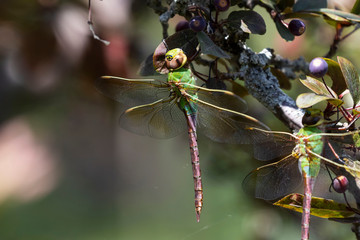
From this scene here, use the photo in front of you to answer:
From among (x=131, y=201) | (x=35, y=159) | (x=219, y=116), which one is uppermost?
(x=219, y=116)

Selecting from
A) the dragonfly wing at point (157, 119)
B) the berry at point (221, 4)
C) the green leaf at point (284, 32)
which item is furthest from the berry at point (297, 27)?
the dragonfly wing at point (157, 119)

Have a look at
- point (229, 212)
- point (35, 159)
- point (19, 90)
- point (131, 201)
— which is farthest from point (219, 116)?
point (131, 201)

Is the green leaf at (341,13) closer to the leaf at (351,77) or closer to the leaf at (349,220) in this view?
the leaf at (351,77)

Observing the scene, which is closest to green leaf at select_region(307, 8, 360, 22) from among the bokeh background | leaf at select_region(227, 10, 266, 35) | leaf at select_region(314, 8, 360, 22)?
leaf at select_region(314, 8, 360, 22)

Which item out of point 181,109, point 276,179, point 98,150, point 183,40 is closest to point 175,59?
point 183,40

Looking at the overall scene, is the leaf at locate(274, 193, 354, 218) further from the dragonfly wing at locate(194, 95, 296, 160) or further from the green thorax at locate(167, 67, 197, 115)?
the green thorax at locate(167, 67, 197, 115)

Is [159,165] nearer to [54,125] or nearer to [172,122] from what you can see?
[54,125]

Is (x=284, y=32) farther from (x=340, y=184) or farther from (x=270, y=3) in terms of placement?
(x=340, y=184)
